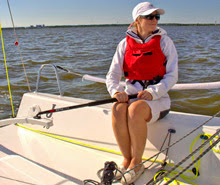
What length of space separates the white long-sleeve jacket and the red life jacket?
4 centimetres

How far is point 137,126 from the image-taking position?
1886 mm

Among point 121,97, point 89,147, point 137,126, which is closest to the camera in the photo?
point 137,126

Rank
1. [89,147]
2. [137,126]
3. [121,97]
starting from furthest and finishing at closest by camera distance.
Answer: [89,147], [121,97], [137,126]

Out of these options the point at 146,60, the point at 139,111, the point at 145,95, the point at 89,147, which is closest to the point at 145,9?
the point at 146,60

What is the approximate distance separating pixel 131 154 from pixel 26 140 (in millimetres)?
1455

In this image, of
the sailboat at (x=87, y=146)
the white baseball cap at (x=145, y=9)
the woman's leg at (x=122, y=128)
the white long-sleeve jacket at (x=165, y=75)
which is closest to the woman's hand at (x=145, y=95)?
the white long-sleeve jacket at (x=165, y=75)

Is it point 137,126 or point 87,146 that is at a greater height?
point 137,126

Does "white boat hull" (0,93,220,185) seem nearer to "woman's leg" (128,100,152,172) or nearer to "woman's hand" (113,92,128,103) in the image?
"woman's leg" (128,100,152,172)

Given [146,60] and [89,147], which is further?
[89,147]

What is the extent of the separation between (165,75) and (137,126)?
501 mm

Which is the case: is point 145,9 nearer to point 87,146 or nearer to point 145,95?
point 145,95

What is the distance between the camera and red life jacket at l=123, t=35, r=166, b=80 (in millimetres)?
2062

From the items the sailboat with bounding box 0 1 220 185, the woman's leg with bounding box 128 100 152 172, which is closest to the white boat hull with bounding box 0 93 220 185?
the sailboat with bounding box 0 1 220 185

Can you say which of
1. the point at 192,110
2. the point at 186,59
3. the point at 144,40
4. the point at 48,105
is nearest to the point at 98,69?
the point at 186,59
